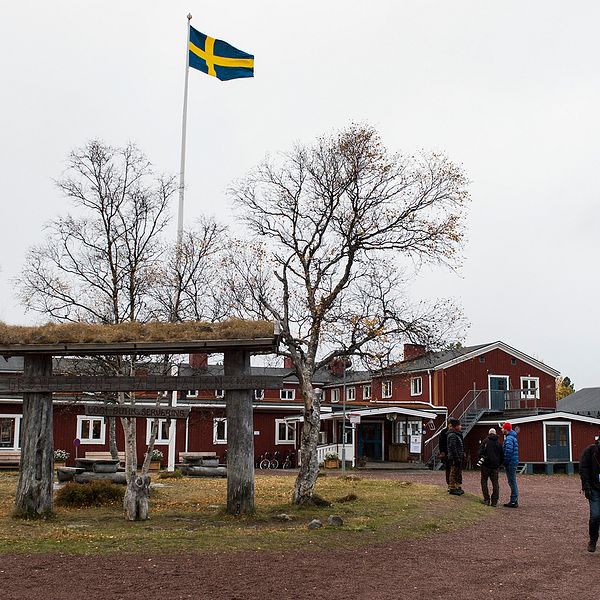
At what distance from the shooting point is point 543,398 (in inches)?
1786

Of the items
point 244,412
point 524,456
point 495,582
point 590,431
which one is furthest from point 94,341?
point 590,431

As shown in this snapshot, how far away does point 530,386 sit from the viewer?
148 feet

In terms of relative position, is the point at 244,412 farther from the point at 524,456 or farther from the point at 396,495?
the point at 524,456

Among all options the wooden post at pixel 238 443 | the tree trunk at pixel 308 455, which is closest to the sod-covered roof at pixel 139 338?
the wooden post at pixel 238 443

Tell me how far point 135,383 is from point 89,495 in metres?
4.31

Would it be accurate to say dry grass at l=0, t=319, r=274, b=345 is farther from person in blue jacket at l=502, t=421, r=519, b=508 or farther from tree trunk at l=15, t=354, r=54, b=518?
person in blue jacket at l=502, t=421, r=519, b=508

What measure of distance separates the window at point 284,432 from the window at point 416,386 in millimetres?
8007

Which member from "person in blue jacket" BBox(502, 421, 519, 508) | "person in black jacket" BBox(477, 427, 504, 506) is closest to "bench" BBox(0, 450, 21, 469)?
"person in black jacket" BBox(477, 427, 504, 506)

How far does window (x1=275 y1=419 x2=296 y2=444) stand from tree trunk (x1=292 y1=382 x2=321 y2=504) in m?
23.2

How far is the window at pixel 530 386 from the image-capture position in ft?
144

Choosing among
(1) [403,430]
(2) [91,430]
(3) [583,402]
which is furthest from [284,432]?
(3) [583,402]

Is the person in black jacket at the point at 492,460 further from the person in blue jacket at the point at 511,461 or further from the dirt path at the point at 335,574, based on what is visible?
the dirt path at the point at 335,574

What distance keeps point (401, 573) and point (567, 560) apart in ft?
9.39

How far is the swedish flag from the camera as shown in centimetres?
2312
